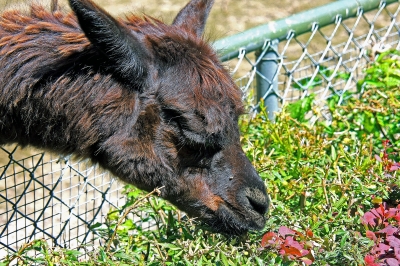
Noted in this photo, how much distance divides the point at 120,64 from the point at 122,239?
106cm

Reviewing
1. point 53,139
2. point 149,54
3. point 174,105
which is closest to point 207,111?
point 174,105

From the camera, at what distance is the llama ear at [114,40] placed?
11.2ft

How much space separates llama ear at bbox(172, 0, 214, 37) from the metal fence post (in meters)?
1.21

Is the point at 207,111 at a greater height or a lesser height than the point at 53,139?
greater

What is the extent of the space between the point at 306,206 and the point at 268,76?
5.67ft

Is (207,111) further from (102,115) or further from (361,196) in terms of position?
(361,196)

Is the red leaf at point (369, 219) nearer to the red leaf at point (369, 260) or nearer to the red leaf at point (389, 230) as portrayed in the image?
the red leaf at point (389, 230)

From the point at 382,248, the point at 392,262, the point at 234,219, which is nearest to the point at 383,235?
the point at 382,248

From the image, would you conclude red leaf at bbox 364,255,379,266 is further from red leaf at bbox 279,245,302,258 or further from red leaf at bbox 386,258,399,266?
red leaf at bbox 279,245,302,258

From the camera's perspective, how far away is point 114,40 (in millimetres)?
3584

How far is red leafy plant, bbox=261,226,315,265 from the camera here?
10.6 ft

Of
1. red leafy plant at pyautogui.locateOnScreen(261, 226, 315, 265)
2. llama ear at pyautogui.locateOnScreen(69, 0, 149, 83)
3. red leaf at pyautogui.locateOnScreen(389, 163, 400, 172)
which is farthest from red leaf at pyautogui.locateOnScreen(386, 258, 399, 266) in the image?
llama ear at pyautogui.locateOnScreen(69, 0, 149, 83)

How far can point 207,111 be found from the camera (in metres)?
3.87

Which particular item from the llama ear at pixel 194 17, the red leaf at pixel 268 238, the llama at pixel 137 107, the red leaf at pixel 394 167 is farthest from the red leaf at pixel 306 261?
the llama ear at pixel 194 17
